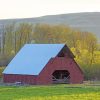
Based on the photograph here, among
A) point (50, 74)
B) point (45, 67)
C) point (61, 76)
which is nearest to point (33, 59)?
point (45, 67)

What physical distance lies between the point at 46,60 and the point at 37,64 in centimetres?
115

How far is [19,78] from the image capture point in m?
55.4

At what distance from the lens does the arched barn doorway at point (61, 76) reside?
183 ft

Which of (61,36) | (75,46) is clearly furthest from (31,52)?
(61,36)

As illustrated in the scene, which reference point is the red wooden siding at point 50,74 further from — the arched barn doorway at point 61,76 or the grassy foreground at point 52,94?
the grassy foreground at point 52,94

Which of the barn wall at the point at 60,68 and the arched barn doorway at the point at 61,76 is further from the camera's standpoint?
the arched barn doorway at the point at 61,76

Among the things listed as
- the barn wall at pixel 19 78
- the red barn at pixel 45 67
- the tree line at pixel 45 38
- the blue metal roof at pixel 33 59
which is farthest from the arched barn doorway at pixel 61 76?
the tree line at pixel 45 38

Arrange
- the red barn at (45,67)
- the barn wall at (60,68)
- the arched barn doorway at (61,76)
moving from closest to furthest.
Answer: the barn wall at (60,68), the red barn at (45,67), the arched barn doorway at (61,76)

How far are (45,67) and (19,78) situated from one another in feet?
12.0

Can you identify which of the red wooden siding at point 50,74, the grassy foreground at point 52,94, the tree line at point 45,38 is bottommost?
the grassy foreground at point 52,94

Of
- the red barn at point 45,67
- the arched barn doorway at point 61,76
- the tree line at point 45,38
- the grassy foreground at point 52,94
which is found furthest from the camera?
the tree line at point 45,38

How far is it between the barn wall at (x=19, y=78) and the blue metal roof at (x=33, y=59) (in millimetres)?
384

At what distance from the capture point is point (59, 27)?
100938 mm

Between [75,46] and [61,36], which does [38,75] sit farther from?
[61,36]
